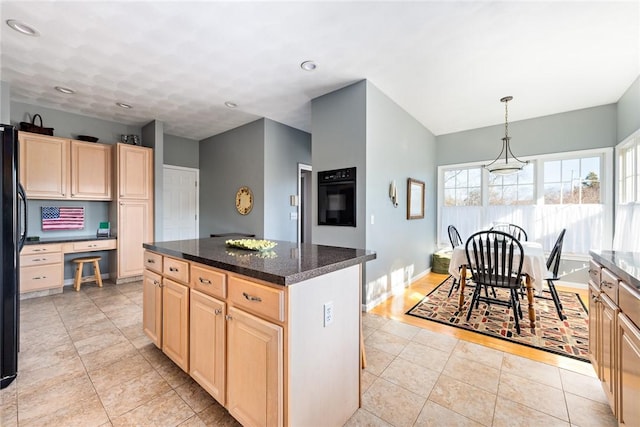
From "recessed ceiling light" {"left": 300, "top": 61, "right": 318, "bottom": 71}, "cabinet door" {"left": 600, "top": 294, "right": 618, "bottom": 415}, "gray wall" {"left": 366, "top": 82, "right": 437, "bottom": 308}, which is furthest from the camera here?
"gray wall" {"left": 366, "top": 82, "right": 437, "bottom": 308}

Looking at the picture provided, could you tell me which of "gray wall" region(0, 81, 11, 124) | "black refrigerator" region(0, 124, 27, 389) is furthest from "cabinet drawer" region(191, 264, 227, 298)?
"gray wall" region(0, 81, 11, 124)

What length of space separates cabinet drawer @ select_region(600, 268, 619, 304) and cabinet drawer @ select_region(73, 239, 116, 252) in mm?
5655

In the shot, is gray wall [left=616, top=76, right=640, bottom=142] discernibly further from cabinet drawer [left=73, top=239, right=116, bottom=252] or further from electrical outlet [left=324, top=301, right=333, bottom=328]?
cabinet drawer [left=73, top=239, right=116, bottom=252]

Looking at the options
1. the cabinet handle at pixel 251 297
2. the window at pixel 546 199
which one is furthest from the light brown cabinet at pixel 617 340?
the window at pixel 546 199

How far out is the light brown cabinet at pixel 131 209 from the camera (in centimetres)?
429

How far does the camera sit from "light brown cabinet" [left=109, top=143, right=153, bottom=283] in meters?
4.29

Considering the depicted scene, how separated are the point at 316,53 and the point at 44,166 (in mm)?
4157

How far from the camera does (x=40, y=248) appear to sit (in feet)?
12.0

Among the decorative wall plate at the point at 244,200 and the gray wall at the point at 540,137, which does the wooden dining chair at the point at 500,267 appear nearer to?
the gray wall at the point at 540,137

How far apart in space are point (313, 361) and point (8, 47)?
12.9 feet

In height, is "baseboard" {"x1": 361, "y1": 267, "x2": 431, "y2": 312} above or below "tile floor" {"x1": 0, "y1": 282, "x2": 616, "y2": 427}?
above

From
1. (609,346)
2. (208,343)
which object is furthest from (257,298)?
(609,346)

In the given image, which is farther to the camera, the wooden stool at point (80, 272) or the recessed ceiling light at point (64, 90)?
the wooden stool at point (80, 272)

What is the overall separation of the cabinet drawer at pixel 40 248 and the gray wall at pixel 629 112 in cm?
756
